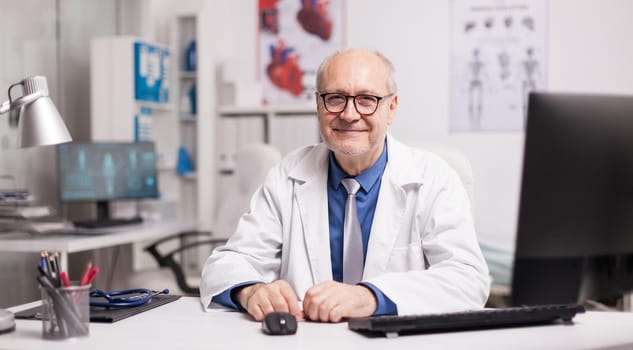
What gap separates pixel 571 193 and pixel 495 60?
4010mm

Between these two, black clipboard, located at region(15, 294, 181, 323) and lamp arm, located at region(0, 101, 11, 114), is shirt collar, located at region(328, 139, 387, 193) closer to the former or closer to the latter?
black clipboard, located at region(15, 294, 181, 323)

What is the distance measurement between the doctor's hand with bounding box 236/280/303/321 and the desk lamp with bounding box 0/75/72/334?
1.74 ft

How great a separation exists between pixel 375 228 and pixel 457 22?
3349mm

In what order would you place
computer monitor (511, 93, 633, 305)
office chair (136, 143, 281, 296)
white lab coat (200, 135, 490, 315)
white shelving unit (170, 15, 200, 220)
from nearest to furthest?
computer monitor (511, 93, 633, 305) < white lab coat (200, 135, 490, 315) < office chair (136, 143, 281, 296) < white shelving unit (170, 15, 200, 220)

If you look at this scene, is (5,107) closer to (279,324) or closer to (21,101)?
(21,101)

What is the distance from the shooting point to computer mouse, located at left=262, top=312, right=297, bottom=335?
125 cm

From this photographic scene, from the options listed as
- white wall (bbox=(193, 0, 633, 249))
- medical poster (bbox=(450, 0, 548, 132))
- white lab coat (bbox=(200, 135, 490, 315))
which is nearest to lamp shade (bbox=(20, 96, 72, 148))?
white lab coat (bbox=(200, 135, 490, 315))

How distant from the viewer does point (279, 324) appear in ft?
4.12

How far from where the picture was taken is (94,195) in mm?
3635

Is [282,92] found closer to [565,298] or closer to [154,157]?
[154,157]

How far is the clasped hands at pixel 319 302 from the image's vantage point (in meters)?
1.36

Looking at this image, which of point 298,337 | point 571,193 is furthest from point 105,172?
point 571,193

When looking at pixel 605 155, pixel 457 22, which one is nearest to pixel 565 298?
pixel 605 155

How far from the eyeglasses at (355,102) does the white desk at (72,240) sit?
1620mm
